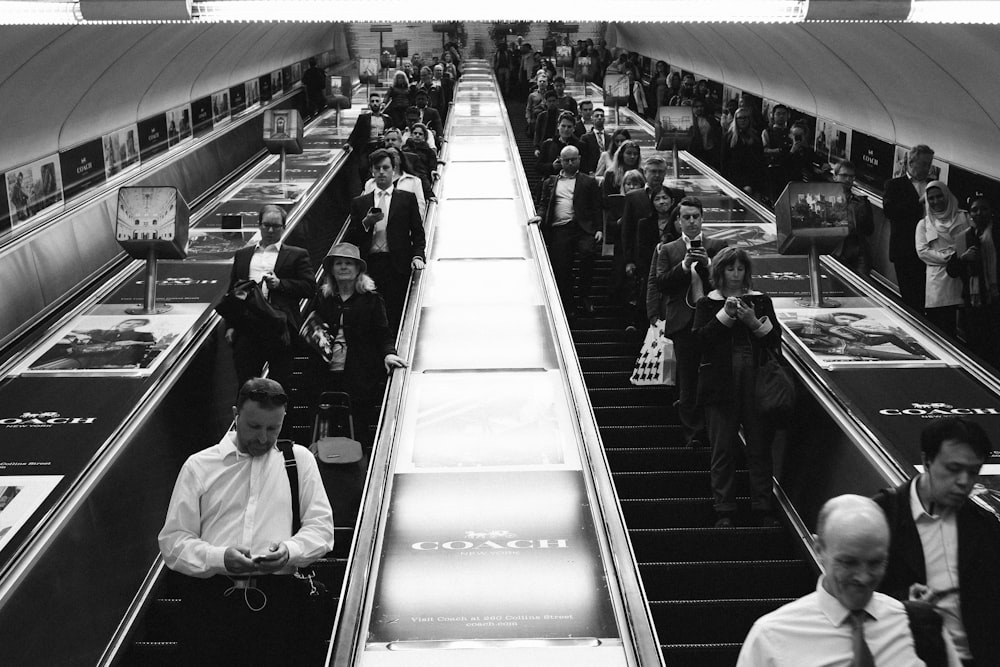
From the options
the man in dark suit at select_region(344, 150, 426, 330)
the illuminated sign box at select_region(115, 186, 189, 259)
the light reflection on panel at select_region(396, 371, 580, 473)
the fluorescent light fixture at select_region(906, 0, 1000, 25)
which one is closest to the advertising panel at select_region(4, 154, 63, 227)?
the illuminated sign box at select_region(115, 186, 189, 259)

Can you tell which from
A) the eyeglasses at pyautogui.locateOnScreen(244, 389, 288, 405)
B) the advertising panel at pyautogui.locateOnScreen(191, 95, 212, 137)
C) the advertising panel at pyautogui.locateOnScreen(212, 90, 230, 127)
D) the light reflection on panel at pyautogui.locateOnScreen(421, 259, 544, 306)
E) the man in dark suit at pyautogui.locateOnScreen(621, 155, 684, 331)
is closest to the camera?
the eyeglasses at pyautogui.locateOnScreen(244, 389, 288, 405)

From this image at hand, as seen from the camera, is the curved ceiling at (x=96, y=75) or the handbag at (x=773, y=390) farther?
the curved ceiling at (x=96, y=75)

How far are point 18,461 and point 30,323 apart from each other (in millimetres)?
3944

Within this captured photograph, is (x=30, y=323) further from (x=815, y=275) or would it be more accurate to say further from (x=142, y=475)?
(x=815, y=275)

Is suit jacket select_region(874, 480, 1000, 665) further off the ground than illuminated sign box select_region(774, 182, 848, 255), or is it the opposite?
illuminated sign box select_region(774, 182, 848, 255)

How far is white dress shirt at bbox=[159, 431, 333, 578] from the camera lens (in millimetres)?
3668

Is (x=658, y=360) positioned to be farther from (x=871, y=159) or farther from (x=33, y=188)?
(x=871, y=159)

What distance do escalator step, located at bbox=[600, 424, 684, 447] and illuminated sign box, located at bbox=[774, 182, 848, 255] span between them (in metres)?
1.73

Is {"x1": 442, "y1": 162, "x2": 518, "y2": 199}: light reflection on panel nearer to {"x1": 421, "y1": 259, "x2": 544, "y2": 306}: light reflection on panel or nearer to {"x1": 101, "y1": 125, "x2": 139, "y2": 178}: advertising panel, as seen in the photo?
{"x1": 421, "y1": 259, "x2": 544, "y2": 306}: light reflection on panel

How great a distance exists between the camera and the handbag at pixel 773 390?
5.80 meters

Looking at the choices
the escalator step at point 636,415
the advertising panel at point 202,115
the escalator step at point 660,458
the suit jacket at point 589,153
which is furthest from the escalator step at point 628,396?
the advertising panel at point 202,115

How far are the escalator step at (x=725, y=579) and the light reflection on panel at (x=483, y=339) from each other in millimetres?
1622

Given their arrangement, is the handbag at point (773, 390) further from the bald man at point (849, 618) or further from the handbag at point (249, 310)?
the bald man at point (849, 618)

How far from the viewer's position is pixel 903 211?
8219mm
